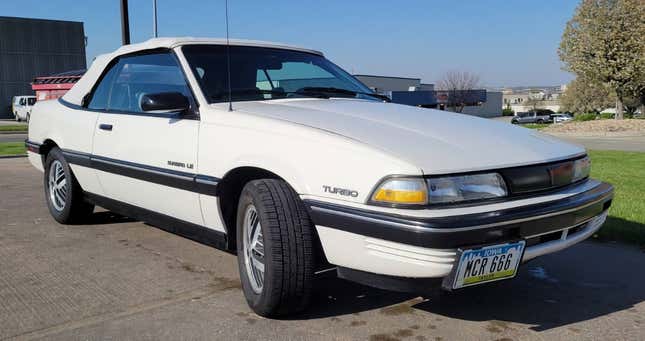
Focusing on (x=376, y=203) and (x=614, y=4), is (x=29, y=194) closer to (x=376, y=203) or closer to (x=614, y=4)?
(x=376, y=203)

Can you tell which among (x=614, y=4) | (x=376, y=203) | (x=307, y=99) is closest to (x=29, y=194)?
(x=307, y=99)

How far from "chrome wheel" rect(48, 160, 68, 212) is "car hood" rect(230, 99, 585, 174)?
2383mm

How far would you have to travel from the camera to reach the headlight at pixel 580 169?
A: 123 inches

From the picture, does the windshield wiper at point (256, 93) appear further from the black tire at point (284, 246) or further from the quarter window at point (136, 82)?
the black tire at point (284, 246)

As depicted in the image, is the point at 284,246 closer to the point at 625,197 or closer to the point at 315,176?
the point at 315,176

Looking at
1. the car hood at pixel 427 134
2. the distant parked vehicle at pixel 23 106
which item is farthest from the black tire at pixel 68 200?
the distant parked vehicle at pixel 23 106

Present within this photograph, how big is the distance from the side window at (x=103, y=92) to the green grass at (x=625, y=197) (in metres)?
4.04

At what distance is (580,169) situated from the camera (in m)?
3.20

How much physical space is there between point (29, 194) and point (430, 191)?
5.77m

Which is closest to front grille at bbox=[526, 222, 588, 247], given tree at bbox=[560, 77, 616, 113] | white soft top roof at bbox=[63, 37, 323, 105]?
white soft top roof at bbox=[63, 37, 323, 105]

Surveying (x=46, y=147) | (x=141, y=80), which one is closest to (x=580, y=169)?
(x=141, y=80)

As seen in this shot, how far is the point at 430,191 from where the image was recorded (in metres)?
2.53

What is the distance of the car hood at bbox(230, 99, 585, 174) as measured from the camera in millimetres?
2652

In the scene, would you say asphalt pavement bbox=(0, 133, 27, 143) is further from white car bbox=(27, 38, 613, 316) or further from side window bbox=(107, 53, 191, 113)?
white car bbox=(27, 38, 613, 316)
